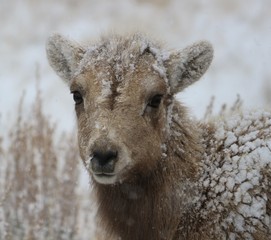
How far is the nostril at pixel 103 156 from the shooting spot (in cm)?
498

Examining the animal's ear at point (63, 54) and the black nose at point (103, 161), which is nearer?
the black nose at point (103, 161)

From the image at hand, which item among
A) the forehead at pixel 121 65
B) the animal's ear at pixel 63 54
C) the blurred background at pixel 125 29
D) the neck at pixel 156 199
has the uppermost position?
the blurred background at pixel 125 29

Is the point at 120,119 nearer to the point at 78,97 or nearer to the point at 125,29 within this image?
the point at 78,97

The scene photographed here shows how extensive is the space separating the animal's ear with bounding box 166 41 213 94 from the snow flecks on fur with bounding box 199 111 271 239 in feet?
2.07

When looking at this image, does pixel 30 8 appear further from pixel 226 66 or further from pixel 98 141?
pixel 98 141

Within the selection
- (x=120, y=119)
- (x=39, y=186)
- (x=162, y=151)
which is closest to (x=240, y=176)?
(x=162, y=151)

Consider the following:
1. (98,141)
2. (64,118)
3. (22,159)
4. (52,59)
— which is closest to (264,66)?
(64,118)

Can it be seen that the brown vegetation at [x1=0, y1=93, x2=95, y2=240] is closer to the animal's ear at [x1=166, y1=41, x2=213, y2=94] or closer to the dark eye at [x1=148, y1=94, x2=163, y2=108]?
the animal's ear at [x1=166, y1=41, x2=213, y2=94]

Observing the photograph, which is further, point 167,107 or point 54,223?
point 54,223

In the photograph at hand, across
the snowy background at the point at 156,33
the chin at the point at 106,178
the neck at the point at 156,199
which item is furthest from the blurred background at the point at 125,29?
the chin at the point at 106,178

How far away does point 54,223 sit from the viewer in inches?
373

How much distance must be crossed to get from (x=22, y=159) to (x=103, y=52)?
15.6ft

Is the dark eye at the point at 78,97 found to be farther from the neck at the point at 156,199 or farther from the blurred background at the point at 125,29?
the blurred background at the point at 125,29

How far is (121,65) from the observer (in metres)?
5.61
